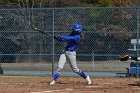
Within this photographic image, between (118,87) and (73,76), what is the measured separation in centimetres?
536

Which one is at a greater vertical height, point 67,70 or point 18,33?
point 18,33

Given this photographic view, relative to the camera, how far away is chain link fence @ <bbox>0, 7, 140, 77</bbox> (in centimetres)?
2179

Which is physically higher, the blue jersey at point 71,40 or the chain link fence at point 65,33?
the blue jersey at point 71,40

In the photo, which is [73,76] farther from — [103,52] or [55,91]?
[55,91]

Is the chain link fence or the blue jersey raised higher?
the blue jersey

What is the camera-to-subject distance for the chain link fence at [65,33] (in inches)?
858

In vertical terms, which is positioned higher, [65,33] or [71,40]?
[71,40]

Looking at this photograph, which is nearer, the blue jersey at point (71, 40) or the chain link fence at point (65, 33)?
the blue jersey at point (71, 40)

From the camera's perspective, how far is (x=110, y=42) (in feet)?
73.0

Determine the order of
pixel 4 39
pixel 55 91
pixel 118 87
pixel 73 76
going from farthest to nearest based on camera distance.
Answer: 1. pixel 4 39
2. pixel 73 76
3. pixel 118 87
4. pixel 55 91

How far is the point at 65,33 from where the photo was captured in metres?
21.8

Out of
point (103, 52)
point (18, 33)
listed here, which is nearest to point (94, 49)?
point (103, 52)

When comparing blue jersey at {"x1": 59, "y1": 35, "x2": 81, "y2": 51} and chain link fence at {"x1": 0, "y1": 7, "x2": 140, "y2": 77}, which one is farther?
chain link fence at {"x1": 0, "y1": 7, "x2": 140, "y2": 77}

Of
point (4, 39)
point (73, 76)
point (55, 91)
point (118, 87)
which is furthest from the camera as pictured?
point (4, 39)
